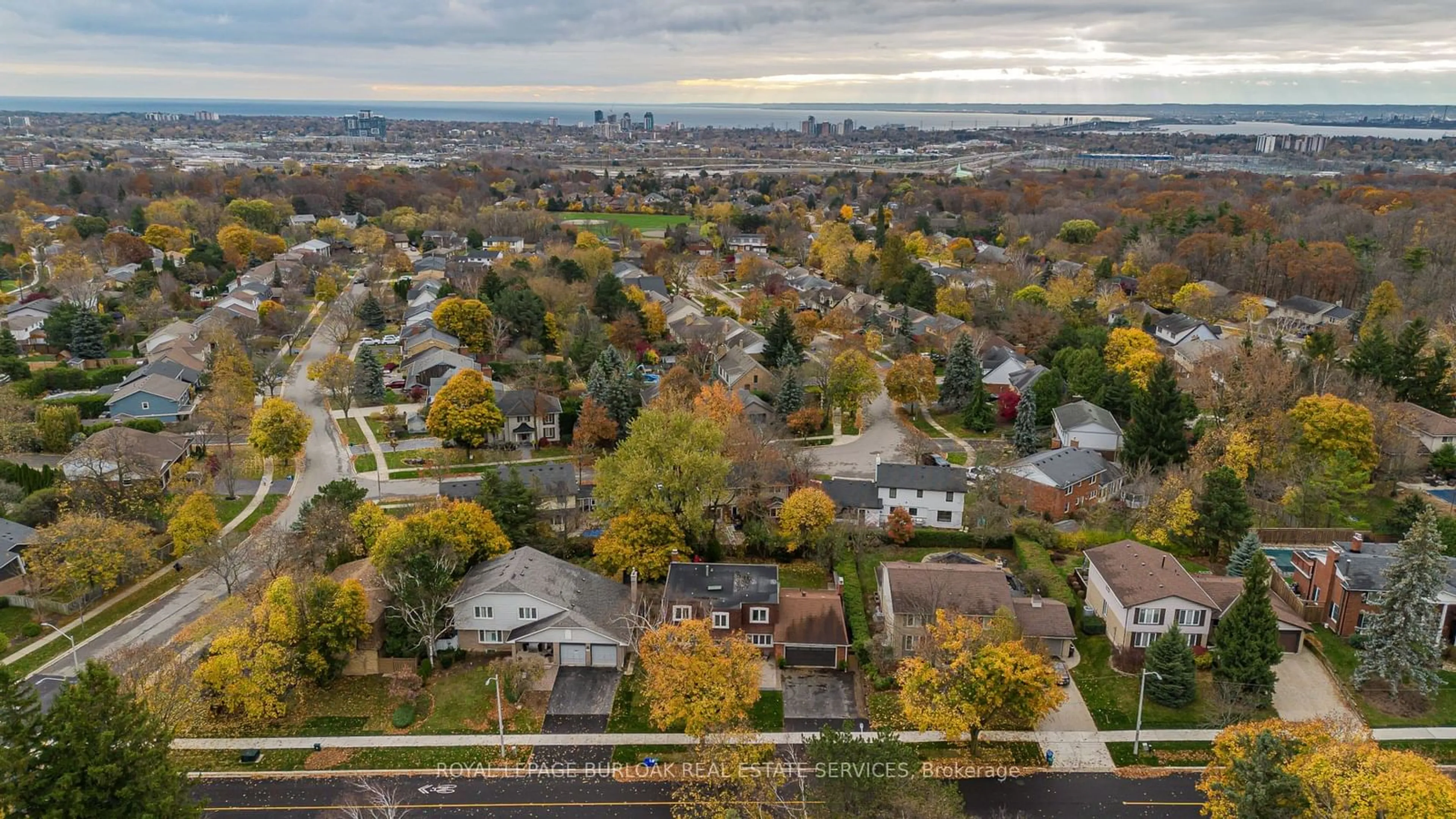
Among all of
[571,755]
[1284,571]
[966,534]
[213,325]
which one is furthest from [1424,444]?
[213,325]

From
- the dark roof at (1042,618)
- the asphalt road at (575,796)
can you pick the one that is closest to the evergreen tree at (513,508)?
the asphalt road at (575,796)

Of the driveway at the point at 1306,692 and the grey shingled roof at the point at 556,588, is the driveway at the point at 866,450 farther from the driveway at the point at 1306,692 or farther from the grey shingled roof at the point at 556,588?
the driveway at the point at 1306,692

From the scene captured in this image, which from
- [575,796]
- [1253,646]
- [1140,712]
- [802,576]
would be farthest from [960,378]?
[575,796]

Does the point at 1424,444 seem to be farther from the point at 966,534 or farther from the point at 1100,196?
the point at 1100,196

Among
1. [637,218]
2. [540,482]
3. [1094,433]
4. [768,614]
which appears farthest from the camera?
[637,218]

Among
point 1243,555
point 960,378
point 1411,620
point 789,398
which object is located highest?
point 960,378

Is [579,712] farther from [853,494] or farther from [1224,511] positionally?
[1224,511]

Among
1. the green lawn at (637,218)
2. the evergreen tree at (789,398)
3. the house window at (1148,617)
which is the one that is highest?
the green lawn at (637,218)
